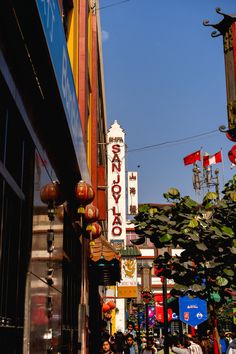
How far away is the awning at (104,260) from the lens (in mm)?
13641

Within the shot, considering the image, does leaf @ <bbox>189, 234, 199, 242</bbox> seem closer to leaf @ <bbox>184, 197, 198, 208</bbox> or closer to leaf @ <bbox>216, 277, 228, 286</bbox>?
leaf @ <bbox>184, 197, 198, 208</bbox>

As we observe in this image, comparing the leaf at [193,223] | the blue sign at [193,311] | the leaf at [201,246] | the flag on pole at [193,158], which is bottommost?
the blue sign at [193,311]

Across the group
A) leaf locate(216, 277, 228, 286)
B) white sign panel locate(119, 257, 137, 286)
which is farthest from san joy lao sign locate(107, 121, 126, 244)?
leaf locate(216, 277, 228, 286)

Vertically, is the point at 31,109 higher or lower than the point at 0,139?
higher

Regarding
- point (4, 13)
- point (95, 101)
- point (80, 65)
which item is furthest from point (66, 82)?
point (95, 101)

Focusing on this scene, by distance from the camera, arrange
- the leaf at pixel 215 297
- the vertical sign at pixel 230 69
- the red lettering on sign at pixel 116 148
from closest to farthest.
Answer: the leaf at pixel 215 297, the vertical sign at pixel 230 69, the red lettering on sign at pixel 116 148

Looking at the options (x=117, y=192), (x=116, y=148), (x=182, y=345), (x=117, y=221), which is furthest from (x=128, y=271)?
(x=182, y=345)

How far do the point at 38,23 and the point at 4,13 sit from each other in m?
0.38

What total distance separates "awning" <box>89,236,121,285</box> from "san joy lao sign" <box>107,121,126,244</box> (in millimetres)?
7589

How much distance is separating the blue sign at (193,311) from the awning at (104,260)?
275 centimetres

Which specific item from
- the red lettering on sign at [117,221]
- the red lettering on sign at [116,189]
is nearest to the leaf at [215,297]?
the red lettering on sign at [116,189]

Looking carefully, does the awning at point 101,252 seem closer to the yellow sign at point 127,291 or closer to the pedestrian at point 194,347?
the pedestrian at point 194,347

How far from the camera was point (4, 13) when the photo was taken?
173 inches

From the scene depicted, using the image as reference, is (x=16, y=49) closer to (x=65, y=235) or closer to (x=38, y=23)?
(x=38, y=23)
